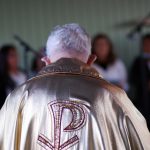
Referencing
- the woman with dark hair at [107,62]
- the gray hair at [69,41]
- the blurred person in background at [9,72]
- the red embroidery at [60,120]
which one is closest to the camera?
the red embroidery at [60,120]

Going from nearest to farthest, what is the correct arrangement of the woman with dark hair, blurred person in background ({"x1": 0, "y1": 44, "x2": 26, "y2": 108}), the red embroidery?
the red embroidery, blurred person in background ({"x1": 0, "y1": 44, "x2": 26, "y2": 108}), the woman with dark hair

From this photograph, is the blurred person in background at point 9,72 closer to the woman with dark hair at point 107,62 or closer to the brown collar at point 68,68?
the woman with dark hair at point 107,62

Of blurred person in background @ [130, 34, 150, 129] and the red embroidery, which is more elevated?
blurred person in background @ [130, 34, 150, 129]

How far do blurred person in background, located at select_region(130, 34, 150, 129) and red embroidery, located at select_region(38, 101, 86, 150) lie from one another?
3.30m

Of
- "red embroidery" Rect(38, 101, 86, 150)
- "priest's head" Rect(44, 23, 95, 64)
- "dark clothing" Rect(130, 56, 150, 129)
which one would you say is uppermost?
"dark clothing" Rect(130, 56, 150, 129)

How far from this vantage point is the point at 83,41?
3463 mm

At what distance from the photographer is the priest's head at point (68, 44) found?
3436 millimetres

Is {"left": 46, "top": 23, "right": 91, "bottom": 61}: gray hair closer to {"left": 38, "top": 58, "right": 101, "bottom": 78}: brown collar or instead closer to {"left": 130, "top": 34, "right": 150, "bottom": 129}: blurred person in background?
{"left": 38, "top": 58, "right": 101, "bottom": 78}: brown collar

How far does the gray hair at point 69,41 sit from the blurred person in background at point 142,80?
3210mm

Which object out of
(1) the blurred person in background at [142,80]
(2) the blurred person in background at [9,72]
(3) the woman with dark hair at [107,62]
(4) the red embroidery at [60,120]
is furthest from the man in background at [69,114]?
(3) the woman with dark hair at [107,62]

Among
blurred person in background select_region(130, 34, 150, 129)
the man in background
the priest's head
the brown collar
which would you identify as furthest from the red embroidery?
blurred person in background select_region(130, 34, 150, 129)

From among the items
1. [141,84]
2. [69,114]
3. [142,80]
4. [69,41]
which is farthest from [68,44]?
[141,84]

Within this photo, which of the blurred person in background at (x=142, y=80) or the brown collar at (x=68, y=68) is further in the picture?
the blurred person in background at (x=142, y=80)

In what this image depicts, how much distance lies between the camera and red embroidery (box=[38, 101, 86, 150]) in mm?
3322
